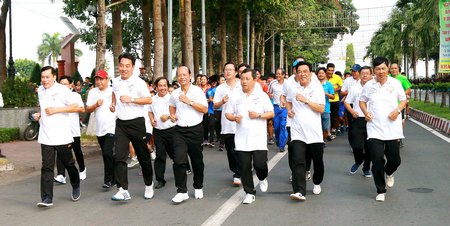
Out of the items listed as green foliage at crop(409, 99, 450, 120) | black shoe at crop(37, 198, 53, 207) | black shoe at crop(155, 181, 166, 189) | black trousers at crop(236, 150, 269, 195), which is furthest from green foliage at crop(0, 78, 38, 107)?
green foliage at crop(409, 99, 450, 120)

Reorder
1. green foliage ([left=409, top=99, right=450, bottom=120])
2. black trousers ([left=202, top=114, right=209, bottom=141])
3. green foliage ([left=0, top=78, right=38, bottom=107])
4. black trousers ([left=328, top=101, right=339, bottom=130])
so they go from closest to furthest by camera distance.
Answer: black trousers ([left=202, top=114, right=209, bottom=141])
black trousers ([left=328, top=101, right=339, bottom=130])
green foliage ([left=0, top=78, right=38, bottom=107])
green foliage ([left=409, top=99, right=450, bottom=120])

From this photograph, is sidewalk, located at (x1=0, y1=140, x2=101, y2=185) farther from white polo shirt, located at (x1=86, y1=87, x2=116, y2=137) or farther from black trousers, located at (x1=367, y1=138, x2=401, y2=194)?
black trousers, located at (x1=367, y1=138, x2=401, y2=194)

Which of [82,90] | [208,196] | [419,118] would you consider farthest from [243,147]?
[419,118]

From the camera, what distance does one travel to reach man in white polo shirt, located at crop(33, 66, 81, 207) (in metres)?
7.21

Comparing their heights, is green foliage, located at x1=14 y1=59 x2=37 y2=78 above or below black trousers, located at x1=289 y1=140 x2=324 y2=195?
above

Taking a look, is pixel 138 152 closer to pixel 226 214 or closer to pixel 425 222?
pixel 226 214

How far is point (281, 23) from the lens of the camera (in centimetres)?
4188

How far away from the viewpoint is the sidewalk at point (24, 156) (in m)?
10.2

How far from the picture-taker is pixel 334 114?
51.1 ft

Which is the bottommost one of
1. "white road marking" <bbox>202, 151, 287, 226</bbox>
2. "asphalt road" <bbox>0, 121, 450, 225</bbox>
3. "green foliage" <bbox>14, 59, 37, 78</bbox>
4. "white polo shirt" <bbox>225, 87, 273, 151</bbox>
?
"asphalt road" <bbox>0, 121, 450, 225</bbox>

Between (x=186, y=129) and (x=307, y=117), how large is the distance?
1.57 metres

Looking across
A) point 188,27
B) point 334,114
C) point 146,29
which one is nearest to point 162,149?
point 334,114

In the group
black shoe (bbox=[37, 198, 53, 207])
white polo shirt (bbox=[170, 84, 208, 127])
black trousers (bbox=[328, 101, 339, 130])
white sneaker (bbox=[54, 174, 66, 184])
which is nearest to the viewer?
black shoe (bbox=[37, 198, 53, 207])

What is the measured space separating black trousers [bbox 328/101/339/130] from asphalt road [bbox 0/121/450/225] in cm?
544
